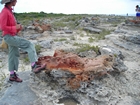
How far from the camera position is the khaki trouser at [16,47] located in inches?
173

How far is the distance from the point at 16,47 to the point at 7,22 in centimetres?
65

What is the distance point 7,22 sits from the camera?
14.1 ft

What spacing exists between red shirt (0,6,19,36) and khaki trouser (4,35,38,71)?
0.13 meters

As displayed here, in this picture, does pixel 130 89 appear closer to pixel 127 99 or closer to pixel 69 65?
pixel 127 99

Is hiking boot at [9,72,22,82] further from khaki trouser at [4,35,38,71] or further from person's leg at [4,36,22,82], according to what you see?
khaki trouser at [4,35,38,71]

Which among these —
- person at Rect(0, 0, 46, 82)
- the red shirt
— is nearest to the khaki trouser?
person at Rect(0, 0, 46, 82)

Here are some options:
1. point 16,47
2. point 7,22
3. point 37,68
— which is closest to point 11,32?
point 7,22

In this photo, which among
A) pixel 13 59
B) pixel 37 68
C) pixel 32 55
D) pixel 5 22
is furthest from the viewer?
pixel 13 59

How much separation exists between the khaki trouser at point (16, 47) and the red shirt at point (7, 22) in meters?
0.13

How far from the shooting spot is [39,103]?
400 cm

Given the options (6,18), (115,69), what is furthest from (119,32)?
(6,18)

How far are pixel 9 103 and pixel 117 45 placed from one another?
6.07m

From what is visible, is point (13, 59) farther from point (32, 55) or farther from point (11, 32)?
point (11, 32)

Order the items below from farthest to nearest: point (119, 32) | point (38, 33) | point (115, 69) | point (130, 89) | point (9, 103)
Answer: point (38, 33) < point (119, 32) < point (115, 69) < point (130, 89) < point (9, 103)
